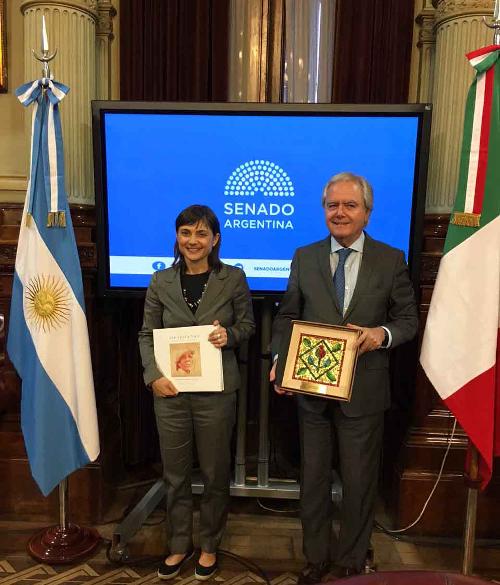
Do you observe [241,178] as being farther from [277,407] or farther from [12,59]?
[12,59]

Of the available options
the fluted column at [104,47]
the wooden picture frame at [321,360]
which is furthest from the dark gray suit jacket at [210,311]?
the fluted column at [104,47]

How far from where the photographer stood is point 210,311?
207cm

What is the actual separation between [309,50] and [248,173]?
902 millimetres

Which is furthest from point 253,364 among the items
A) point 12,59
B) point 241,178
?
point 12,59

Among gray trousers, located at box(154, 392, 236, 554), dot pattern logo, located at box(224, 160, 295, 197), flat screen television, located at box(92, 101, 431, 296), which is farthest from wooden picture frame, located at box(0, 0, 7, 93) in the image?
gray trousers, located at box(154, 392, 236, 554)

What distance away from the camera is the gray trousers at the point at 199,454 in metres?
2.10

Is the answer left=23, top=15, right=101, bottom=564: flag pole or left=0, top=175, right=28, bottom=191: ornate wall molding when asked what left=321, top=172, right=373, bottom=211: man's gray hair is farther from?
left=0, top=175, right=28, bottom=191: ornate wall molding

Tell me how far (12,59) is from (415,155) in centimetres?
223

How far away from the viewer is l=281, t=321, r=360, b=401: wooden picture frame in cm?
183

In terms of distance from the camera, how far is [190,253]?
2.04 meters

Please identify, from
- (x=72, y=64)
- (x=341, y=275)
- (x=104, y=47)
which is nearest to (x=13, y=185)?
(x=72, y=64)

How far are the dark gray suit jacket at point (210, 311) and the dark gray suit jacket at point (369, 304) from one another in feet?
0.68

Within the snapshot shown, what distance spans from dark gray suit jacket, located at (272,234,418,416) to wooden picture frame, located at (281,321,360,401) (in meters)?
A: 0.11

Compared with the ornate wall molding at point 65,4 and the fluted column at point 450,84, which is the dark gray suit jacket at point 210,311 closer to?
the fluted column at point 450,84
